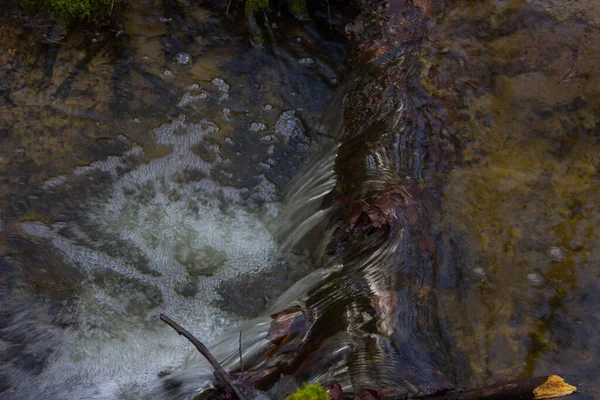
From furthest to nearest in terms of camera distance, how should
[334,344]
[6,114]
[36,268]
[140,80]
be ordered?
[140,80] → [6,114] → [36,268] → [334,344]

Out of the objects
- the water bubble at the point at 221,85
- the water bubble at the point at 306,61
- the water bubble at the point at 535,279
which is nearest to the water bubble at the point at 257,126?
the water bubble at the point at 221,85

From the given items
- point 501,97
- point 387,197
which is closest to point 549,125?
point 501,97

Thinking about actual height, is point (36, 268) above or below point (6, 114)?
below

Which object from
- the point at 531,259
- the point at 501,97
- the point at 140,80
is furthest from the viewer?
the point at 140,80

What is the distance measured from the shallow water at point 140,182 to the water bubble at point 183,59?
21 millimetres

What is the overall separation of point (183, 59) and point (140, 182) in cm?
121

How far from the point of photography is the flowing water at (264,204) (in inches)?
111

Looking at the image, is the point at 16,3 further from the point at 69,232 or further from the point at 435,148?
the point at 435,148

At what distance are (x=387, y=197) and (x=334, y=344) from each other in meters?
0.93

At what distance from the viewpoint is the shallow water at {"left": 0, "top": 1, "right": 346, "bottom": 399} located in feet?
10.8

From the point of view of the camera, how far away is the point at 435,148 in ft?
11.5

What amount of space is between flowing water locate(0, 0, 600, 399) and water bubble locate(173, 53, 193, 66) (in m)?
0.03

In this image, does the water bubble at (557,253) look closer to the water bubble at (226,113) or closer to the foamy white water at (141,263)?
the foamy white water at (141,263)

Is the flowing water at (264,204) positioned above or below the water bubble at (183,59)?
below
